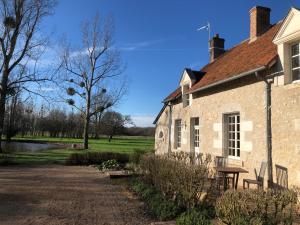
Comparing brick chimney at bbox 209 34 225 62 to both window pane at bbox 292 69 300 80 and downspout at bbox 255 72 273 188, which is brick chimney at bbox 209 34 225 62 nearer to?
downspout at bbox 255 72 273 188

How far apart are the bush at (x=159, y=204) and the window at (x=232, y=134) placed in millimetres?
3960

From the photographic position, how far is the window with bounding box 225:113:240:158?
1203 centimetres

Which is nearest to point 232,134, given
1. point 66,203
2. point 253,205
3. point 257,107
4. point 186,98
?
point 257,107

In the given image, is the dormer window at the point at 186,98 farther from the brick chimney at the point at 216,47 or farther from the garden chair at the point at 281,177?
the garden chair at the point at 281,177

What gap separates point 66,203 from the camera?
27.8 ft

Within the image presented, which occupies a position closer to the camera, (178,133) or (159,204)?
(159,204)

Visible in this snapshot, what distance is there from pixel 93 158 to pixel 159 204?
13.3 metres

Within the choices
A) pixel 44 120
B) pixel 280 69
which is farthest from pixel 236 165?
pixel 44 120

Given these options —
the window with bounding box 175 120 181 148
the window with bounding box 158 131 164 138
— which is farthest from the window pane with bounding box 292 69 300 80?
the window with bounding box 158 131 164 138

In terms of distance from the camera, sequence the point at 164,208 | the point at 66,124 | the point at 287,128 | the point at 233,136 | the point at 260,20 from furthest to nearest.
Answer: the point at 66,124, the point at 260,20, the point at 233,136, the point at 287,128, the point at 164,208

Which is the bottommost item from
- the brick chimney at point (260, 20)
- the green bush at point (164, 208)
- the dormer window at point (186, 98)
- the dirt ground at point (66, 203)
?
the dirt ground at point (66, 203)

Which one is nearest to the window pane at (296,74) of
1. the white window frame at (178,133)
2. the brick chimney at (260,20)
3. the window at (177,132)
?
the brick chimney at (260,20)

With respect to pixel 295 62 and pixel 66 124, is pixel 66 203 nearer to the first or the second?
pixel 295 62

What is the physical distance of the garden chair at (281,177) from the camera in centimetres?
904
